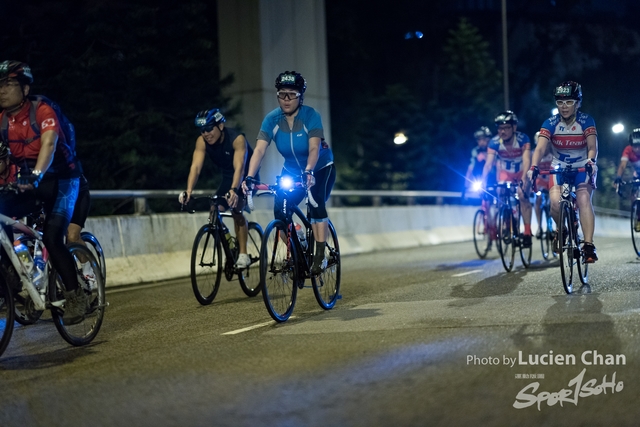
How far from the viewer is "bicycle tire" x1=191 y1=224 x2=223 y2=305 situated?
10.7 metres

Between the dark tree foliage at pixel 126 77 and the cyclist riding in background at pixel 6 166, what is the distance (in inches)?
558

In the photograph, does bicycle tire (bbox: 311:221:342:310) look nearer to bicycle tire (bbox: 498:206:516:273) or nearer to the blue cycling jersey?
the blue cycling jersey

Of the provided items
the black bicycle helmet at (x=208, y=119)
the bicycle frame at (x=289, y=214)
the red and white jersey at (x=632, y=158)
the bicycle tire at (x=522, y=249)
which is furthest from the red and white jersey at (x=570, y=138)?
the red and white jersey at (x=632, y=158)

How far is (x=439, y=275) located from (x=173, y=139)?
13.3m

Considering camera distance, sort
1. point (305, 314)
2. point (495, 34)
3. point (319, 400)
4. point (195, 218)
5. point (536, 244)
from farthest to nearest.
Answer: point (495, 34) → point (536, 244) → point (195, 218) → point (305, 314) → point (319, 400)

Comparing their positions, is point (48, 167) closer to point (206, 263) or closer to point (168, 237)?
point (206, 263)

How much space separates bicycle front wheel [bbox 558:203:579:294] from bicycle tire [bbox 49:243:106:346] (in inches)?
177

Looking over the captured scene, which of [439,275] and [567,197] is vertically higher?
[567,197]

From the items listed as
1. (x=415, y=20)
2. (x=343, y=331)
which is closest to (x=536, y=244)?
(x=343, y=331)

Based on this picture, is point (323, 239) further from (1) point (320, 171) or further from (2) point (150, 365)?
(2) point (150, 365)

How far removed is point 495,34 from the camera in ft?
274

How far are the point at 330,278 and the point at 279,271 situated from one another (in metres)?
1.20

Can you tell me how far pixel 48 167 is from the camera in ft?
25.2

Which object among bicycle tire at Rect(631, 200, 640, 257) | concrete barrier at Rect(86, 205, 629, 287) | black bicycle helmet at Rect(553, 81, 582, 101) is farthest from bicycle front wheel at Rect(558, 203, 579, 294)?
concrete barrier at Rect(86, 205, 629, 287)
